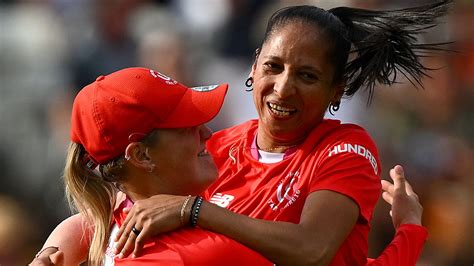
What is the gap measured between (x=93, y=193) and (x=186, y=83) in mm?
3069

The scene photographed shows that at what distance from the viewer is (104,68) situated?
19.4 feet

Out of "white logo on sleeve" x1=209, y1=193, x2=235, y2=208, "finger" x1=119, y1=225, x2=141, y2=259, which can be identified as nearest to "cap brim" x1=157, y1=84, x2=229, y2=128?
"finger" x1=119, y1=225, x2=141, y2=259

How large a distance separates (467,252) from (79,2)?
127 inches

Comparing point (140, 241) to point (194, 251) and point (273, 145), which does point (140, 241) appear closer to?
point (194, 251)

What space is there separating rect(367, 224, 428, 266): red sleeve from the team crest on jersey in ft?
1.14

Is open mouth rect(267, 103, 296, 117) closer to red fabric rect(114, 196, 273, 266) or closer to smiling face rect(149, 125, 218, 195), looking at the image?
smiling face rect(149, 125, 218, 195)

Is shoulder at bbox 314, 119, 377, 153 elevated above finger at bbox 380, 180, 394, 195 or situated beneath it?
elevated above

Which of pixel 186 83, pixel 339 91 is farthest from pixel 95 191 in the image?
pixel 186 83

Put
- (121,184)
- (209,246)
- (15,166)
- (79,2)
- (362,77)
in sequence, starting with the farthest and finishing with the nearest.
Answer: (79,2) → (15,166) → (362,77) → (121,184) → (209,246)

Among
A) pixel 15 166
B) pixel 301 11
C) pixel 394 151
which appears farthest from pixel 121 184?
pixel 15 166

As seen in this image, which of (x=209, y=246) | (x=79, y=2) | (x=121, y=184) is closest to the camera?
(x=209, y=246)

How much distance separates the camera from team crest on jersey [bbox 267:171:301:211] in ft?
A: 9.29

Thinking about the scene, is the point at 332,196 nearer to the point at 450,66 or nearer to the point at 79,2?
the point at 450,66

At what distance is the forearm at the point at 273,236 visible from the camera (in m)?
2.52
